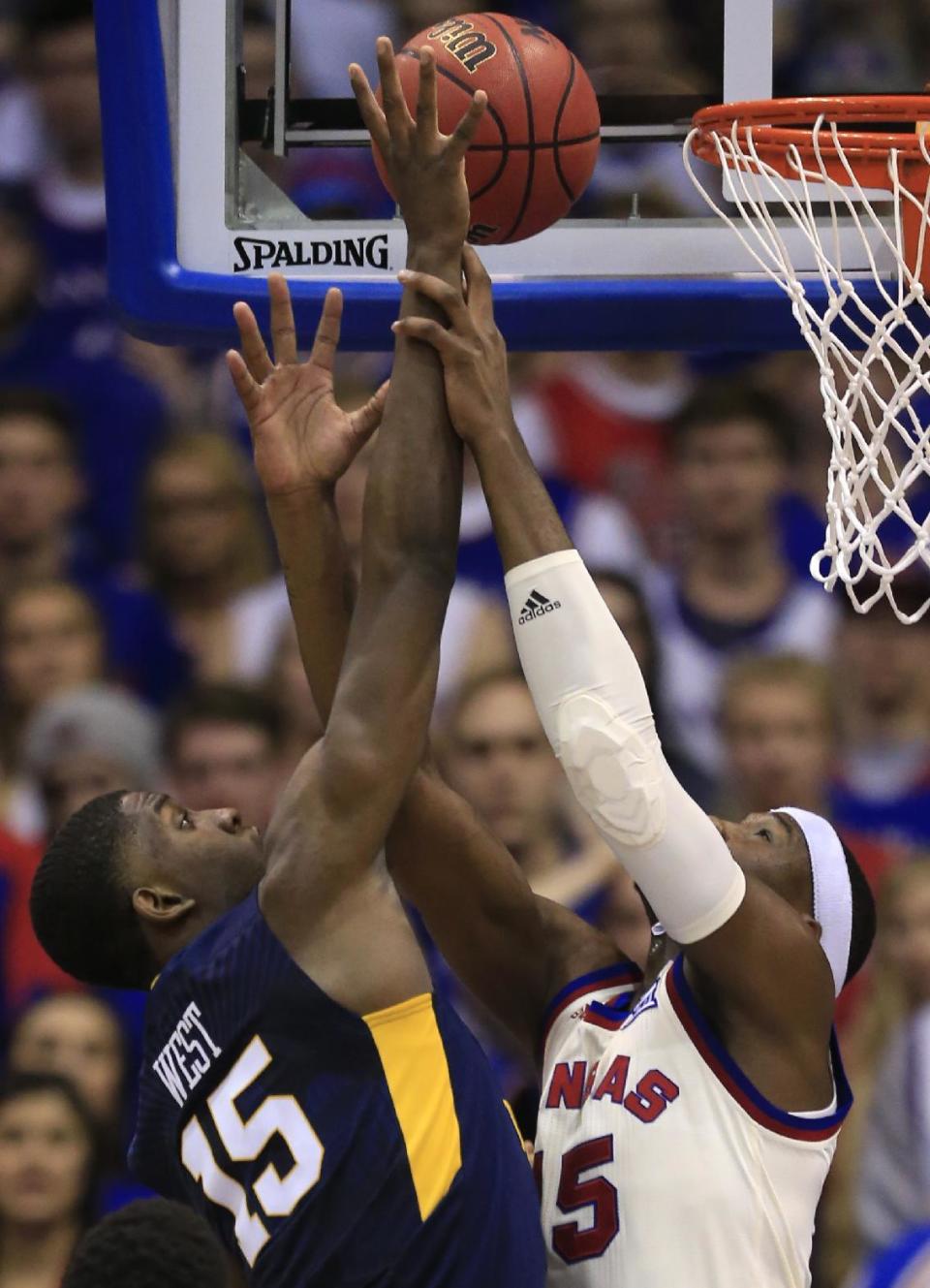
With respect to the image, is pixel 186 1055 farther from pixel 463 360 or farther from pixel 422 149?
pixel 422 149

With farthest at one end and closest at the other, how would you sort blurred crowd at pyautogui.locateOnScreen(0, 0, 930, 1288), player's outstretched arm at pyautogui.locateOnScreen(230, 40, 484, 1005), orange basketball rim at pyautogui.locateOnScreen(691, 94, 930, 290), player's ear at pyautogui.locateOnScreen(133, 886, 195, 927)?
1. blurred crowd at pyautogui.locateOnScreen(0, 0, 930, 1288)
2. orange basketball rim at pyautogui.locateOnScreen(691, 94, 930, 290)
3. player's ear at pyautogui.locateOnScreen(133, 886, 195, 927)
4. player's outstretched arm at pyautogui.locateOnScreen(230, 40, 484, 1005)

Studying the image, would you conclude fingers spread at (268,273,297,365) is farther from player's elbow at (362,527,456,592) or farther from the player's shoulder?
the player's shoulder

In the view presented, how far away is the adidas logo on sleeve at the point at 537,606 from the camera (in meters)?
2.49

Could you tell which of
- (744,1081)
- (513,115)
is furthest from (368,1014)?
(513,115)

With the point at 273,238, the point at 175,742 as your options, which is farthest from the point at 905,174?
the point at 175,742

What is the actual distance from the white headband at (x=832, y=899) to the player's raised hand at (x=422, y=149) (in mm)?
1013

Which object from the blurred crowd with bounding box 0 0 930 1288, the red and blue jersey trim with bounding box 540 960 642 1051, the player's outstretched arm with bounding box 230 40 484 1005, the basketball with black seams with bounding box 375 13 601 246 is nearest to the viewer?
the player's outstretched arm with bounding box 230 40 484 1005

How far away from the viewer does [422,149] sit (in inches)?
97.3

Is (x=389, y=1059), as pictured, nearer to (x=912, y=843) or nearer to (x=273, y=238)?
(x=273, y=238)

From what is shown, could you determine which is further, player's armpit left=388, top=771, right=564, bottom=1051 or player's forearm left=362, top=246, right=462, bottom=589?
player's armpit left=388, top=771, right=564, bottom=1051

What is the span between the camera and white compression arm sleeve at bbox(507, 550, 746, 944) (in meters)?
2.44

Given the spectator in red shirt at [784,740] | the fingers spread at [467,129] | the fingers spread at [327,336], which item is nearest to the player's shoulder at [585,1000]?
the fingers spread at [327,336]

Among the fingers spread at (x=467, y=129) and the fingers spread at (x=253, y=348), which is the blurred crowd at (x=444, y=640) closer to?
the fingers spread at (x=253, y=348)

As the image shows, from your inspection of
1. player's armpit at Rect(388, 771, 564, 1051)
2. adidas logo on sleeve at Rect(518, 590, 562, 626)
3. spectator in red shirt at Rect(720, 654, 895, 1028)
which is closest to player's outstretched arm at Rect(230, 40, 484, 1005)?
adidas logo on sleeve at Rect(518, 590, 562, 626)
